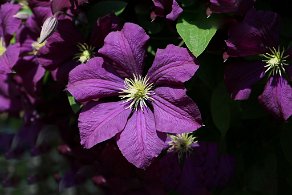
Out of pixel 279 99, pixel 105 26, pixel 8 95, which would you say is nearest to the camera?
pixel 279 99

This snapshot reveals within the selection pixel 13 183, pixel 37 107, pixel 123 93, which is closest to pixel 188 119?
pixel 123 93

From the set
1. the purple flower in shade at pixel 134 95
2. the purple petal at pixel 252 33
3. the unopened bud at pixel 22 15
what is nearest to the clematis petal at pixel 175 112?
the purple flower in shade at pixel 134 95

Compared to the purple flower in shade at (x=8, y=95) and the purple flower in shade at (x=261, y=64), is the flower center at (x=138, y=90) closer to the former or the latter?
the purple flower in shade at (x=261, y=64)

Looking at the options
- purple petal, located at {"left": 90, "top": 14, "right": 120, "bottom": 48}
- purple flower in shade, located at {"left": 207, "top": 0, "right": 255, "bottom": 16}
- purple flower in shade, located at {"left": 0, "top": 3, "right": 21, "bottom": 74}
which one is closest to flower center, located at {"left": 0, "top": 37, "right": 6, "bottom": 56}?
purple flower in shade, located at {"left": 0, "top": 3, "right": 21, "bottom": 74}

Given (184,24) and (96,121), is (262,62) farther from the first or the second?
(96,121)

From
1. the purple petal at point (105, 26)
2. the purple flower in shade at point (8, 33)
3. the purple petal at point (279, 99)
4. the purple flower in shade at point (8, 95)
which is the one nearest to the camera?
the purple petal at point (279, 99)

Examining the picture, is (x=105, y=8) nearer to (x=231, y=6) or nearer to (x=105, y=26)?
(x=105, y=26)

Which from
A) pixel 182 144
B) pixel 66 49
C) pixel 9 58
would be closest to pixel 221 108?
pixel 182 144
